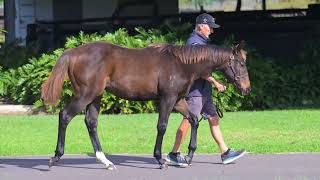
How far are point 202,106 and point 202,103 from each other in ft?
0.19

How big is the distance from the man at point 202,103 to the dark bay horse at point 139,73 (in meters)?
0.22

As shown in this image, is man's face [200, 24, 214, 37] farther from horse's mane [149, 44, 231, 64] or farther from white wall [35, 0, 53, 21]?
white wall [35, 0, 53, 21]

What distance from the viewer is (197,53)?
31.8 feet

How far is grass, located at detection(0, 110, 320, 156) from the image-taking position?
11547 mm

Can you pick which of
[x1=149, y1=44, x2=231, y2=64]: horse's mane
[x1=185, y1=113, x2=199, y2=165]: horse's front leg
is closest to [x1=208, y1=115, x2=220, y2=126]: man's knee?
[x1=185, y1=113, x2=199, y2=165]: horse's front leg

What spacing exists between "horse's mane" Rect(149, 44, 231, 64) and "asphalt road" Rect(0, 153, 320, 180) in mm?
1430

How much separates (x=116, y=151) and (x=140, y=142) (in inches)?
38.0

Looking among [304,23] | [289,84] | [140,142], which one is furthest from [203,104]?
[304,23]

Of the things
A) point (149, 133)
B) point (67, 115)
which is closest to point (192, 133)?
point (67, 115)

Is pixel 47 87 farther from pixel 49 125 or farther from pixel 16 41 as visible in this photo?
pixel 16 41

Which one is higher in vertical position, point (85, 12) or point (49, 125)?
point (85, 12)

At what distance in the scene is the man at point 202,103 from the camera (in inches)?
389

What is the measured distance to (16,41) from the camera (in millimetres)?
20484

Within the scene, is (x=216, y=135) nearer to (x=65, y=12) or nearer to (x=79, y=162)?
(x=79, y=162)
